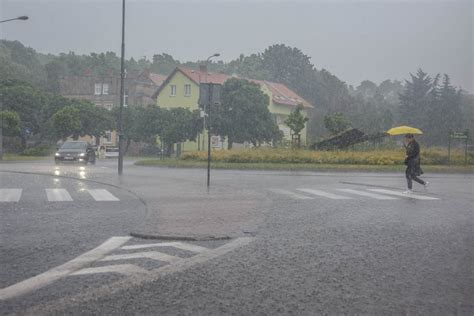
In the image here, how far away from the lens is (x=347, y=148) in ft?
125

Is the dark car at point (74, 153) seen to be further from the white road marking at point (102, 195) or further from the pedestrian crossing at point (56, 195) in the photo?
the white road marking at point (102, 195)

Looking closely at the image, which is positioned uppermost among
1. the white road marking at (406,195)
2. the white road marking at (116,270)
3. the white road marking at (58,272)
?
the white road marking at (406,195)

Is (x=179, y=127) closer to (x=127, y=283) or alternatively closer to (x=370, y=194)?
(x=370, y=194)

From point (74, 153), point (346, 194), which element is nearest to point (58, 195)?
point (346, 194)

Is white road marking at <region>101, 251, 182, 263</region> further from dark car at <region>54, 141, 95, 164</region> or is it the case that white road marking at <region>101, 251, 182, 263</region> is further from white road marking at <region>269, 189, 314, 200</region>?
dark car at <region>54, 141, 95, 164</region>

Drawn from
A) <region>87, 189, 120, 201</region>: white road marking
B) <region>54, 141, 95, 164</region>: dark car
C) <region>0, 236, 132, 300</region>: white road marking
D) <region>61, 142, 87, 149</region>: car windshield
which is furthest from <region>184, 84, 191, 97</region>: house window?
<region>0, 236, 132, 300</region>: white road marking

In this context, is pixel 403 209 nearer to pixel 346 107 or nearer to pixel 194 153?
pixel 194 153

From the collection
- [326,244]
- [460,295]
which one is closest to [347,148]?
[326,244]

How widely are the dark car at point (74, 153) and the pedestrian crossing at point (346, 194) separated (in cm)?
2037

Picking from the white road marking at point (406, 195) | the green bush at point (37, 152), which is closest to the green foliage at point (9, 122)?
the green bush at point (37, 152)

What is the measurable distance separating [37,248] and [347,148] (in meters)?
32.4

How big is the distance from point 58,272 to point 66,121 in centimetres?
4584

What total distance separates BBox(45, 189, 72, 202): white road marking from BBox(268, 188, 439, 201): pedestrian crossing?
569 cm

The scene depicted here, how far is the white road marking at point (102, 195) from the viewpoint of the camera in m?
13.5
